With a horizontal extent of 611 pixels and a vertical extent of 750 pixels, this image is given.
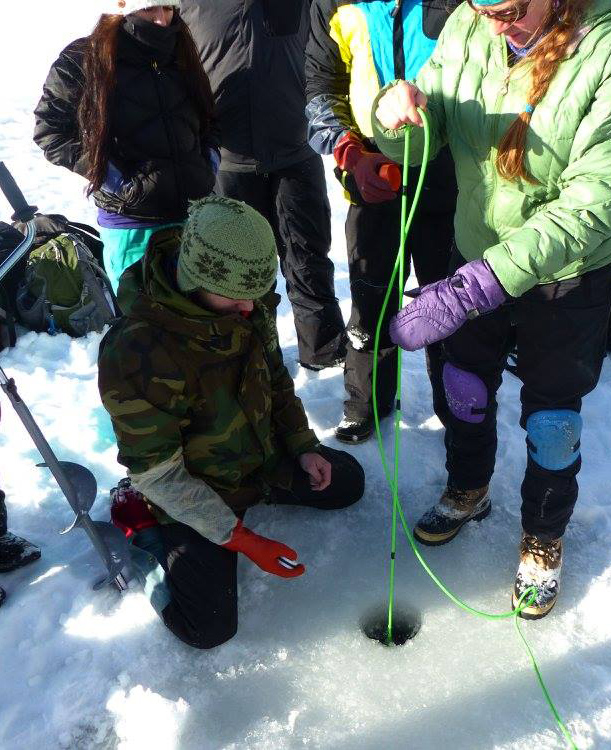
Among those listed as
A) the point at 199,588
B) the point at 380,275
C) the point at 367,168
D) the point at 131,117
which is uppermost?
the point at 131,117

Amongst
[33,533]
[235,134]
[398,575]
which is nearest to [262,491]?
[398,575]

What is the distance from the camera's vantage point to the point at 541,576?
212cm

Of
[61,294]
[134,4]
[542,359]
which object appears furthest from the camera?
[61,294]

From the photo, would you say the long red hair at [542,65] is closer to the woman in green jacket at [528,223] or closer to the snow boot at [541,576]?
the woman in green jacket at [528,223]

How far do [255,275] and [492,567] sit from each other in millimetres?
1419

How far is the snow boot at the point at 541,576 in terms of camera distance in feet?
6.93

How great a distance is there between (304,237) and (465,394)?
4.60 ft

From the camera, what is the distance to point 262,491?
2385 millimetres

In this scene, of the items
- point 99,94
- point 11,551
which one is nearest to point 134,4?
point 99,94

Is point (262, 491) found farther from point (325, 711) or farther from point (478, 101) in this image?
point (478, 101)

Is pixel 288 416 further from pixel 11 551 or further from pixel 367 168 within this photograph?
pixel 11 551

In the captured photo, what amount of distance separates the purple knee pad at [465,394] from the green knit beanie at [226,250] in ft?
2.46

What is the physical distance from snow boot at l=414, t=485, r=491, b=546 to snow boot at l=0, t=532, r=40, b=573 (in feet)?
4.82

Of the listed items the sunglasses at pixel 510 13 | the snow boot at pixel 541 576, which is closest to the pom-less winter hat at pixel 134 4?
the sunglasses at pixel 510 13
